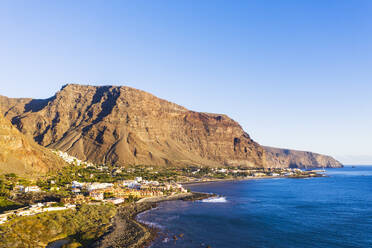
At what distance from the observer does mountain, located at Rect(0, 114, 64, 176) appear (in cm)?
12162

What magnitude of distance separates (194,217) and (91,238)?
106ft

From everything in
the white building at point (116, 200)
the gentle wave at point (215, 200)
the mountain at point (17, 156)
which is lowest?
the gentle wave at point (215, 200)

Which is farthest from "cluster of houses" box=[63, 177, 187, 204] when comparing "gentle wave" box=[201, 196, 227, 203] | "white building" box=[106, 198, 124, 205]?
"gentle wave" box=[201, 196, 227, 203]

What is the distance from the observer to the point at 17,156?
422 feet

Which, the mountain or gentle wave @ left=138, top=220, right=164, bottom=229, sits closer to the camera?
gentle wave @ left=138, top=220, right=164, bottom=229

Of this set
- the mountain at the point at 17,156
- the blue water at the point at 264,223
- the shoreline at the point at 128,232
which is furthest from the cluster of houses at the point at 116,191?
the mountain at the point at 17,156

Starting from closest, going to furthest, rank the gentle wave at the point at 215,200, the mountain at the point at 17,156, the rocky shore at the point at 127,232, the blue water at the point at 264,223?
1. the rocky shore at the point at 127,232
2. the blue water at the point at 264,223
3. the gentle wave at the point at 215,200
4. the mountain at the point at 17,156

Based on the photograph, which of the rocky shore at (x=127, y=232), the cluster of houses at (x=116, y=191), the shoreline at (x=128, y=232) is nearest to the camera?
the rocky shore at (x=127, y=232)

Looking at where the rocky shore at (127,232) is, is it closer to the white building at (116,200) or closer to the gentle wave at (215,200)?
the white building at (116,200)

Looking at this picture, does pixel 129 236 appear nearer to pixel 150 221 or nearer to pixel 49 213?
pixel 150 221

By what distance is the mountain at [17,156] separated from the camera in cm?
12162

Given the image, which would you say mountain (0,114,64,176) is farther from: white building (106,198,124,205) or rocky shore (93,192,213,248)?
rocky shore (93,192,213,248)

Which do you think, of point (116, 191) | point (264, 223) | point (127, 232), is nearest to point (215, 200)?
point (264, 223)

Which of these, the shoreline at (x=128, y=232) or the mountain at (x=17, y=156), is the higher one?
the mountain at (x=17, y=156)
